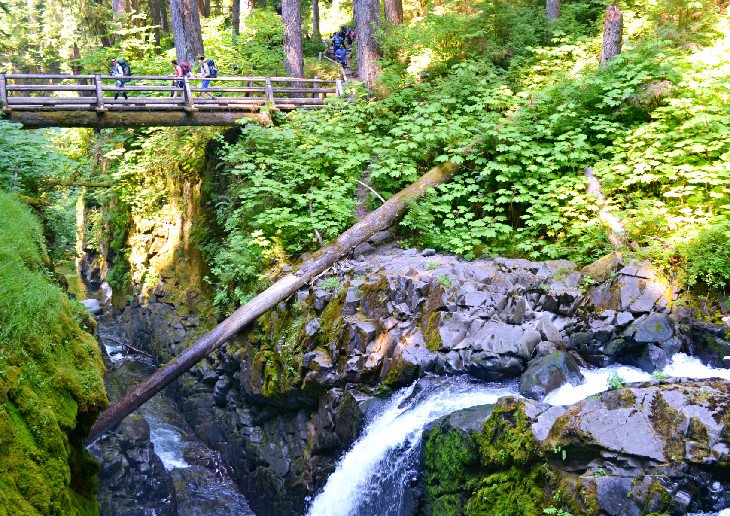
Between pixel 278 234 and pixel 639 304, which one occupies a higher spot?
pixel 278 234

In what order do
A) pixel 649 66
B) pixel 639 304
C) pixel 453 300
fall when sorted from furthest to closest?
1. pixel 649 66
2. pixel 453 300
3. pixel 639 304

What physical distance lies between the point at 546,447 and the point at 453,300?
3524mm

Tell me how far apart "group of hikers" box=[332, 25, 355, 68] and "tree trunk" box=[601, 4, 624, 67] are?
12477 mm

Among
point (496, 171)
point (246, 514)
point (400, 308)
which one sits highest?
point (496, 171)

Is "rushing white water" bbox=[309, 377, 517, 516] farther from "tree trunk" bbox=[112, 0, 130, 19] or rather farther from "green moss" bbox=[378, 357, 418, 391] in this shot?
"tree trunk" bbox=[112, 0, 130, 19]

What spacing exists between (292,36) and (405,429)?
14.4 m

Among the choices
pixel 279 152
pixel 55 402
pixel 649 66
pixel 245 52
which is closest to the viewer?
pixel 55 402

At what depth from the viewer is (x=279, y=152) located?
14234 mm

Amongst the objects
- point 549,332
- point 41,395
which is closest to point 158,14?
point 549,332

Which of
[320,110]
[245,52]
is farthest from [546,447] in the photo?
[245,52]

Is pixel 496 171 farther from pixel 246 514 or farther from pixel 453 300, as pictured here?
pixel 246 514

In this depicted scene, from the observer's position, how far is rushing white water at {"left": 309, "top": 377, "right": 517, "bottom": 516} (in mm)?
8070

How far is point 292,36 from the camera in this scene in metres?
18.8

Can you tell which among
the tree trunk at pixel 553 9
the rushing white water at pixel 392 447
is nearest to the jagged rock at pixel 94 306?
the rushing white water at pixel 392 447
